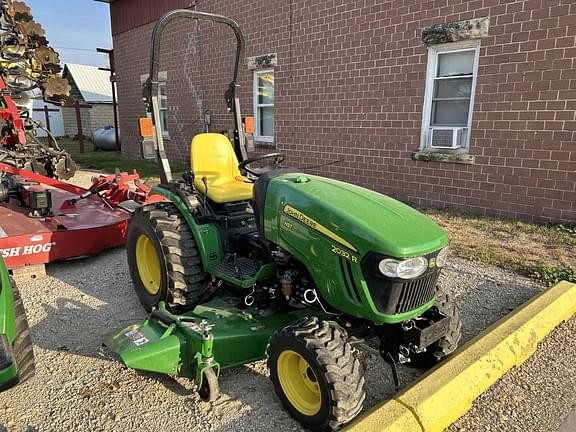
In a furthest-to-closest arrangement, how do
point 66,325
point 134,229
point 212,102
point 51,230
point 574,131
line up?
point 212,102
point 574,131
point 51,230
point 134,229
point 66,325

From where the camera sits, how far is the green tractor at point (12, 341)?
7.29ft

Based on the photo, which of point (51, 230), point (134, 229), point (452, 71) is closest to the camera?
point (134, 229)

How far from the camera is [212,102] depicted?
11.0m

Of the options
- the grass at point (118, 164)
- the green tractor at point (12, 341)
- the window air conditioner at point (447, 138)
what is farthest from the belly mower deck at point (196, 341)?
the grass at point (118, 164)

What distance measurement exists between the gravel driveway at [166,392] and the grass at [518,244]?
103cm

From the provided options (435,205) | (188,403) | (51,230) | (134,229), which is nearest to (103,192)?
(51,230)

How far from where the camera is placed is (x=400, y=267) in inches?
85.7

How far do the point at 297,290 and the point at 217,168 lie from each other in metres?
1.48

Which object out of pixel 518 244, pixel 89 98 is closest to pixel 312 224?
pixel 518 244

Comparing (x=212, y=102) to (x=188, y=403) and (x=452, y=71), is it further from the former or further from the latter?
(x=188, y=403)

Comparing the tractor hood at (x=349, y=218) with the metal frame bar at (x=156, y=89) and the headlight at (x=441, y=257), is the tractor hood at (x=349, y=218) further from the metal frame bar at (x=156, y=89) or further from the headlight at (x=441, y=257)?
the metal frame bar at (x=156, y=89)

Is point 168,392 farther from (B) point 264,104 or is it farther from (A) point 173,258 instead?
(B) point 264,104

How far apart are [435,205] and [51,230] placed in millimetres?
5274

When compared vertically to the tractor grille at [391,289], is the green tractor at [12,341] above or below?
below
